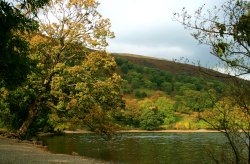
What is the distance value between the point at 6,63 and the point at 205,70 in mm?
12793

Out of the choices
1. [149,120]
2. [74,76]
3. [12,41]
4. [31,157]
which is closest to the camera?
[12,41]

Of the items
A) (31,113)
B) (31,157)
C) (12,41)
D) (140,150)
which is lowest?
(140,150)

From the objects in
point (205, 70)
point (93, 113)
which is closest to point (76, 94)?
point (93, 113)

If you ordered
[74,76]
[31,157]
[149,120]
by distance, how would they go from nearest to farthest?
[31,157], [74,76], [149,120]

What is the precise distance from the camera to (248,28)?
13414 mm

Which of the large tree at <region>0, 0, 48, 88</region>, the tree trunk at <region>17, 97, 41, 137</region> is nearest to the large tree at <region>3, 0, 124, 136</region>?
the tree trunk at <region>17, 97, 41, 137</region>

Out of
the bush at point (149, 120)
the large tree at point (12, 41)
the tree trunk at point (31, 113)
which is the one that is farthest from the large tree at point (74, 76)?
the bush at point (149, 120)

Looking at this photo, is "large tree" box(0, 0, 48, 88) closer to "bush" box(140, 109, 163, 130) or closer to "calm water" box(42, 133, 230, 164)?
"calm water" box(42, 133, 230, 164)

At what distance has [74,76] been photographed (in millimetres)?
44500

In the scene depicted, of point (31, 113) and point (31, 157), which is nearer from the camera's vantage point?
point (31, 157)

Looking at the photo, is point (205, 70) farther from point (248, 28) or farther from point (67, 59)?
point (67, 59)

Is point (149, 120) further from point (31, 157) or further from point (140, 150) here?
point (31, 157)

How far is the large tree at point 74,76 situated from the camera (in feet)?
145

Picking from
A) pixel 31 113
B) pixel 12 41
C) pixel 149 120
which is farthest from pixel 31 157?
pixel 149 120
